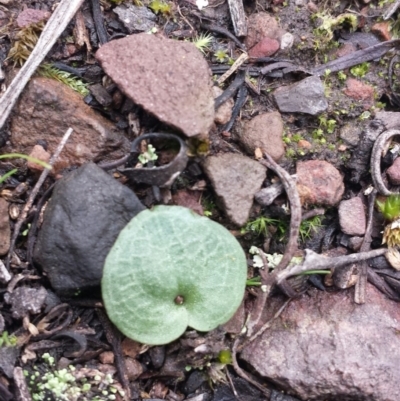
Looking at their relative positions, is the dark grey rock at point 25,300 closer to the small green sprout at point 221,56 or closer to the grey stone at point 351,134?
the small green sprout at point 221,56

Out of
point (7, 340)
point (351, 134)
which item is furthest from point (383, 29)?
point (7, 340)

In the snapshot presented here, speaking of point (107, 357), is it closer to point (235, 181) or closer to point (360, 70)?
point (235, 181)

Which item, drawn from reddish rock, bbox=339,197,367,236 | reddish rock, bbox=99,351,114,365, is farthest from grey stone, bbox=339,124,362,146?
reddish rock, bbox=99,351,114,365

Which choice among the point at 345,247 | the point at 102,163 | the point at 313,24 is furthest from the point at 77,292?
the point at 313,24

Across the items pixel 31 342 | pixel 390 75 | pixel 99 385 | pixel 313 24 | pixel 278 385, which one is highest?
pixel 313 24

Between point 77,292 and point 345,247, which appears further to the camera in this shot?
point 345,247

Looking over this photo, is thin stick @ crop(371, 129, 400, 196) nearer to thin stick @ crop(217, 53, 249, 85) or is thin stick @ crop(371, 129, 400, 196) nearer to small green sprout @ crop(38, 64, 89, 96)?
thin stick @ crop(217, 53, 249, 85)

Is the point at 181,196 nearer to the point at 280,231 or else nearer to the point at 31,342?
the point at 280,231
